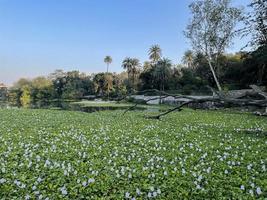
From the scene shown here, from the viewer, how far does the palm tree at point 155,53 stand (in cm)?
6994

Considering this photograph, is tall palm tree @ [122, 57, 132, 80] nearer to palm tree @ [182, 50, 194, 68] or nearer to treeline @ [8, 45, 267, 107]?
treeline @ [8, 45, 267, 107]

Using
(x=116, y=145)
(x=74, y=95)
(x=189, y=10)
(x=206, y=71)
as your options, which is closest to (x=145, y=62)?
(x=74, y=95)

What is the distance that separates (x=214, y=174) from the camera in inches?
166

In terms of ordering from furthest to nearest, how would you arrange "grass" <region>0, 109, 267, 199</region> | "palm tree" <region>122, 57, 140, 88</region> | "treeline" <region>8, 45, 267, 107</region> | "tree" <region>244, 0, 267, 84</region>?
"palm tree" <region>122, 57, 140, 88</region> < "treeline" <region>8, 45, 267, 107</region> < "tree" <region>244, 0, 267, 84</region> < "grass" <region>0, 109, 267, 199</region>

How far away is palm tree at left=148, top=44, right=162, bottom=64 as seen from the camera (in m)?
69.9

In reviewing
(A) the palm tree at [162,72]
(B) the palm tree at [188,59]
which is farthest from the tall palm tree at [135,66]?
(A) the palm tree at [162,72]

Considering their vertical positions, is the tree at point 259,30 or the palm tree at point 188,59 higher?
the palm tree at point 188,59

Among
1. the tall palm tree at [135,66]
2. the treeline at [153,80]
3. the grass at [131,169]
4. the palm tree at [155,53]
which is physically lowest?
the grass at [131,169]

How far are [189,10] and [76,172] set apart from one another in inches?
1072

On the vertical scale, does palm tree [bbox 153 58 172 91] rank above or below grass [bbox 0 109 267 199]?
above

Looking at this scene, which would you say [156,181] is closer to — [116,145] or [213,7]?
[116,145]

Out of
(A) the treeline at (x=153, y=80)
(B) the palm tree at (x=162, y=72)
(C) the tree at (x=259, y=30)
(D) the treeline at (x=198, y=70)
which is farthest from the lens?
(B) the palm tree at (x=162, y=72)

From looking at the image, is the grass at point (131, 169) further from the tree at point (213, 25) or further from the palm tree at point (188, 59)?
the palm tree at point (188, 59)

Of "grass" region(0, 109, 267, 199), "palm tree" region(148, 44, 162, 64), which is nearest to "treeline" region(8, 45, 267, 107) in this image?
"palm tree" region(148, 44, 162, 64)
